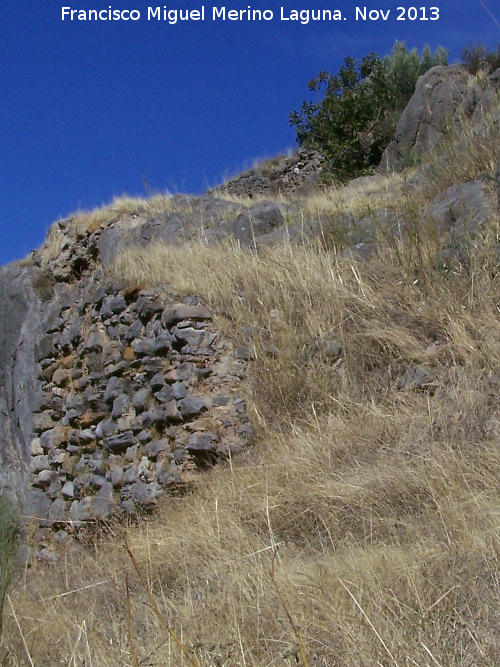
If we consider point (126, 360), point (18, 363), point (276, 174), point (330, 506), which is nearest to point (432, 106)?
point (276, 174)

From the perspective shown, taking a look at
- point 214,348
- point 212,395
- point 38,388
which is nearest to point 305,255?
point 214,348

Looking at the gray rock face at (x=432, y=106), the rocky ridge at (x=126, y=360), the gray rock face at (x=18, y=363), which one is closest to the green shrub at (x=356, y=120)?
the gray rock face at (x=432, y=106)

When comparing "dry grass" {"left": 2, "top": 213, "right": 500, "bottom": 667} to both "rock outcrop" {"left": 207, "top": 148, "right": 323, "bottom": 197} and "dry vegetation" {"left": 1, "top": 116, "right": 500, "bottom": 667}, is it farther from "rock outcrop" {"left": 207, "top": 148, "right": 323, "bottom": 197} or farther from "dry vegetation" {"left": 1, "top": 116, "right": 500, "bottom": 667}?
"rock outcrop" {"left": 207, "top": 148, "right": 323, "bottom": 197}

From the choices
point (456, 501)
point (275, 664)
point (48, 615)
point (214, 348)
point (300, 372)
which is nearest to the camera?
point (275, 664)

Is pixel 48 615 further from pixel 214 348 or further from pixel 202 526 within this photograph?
pixel 214 348

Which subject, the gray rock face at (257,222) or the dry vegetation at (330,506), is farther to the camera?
the gray rock face at (257,222)

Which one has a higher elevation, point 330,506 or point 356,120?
point 356,120

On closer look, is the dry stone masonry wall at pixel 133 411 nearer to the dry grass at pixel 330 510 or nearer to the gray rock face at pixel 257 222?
the dry grass at pixel 330 510

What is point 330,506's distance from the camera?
3.31 metres

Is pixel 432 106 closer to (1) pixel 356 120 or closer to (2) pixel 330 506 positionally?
(1) pixel 356 120

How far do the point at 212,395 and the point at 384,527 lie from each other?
2.14 m

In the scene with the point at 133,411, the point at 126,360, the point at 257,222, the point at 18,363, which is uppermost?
the point at 257,222

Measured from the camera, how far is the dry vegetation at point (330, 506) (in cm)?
231

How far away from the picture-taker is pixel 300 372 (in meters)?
4.71
